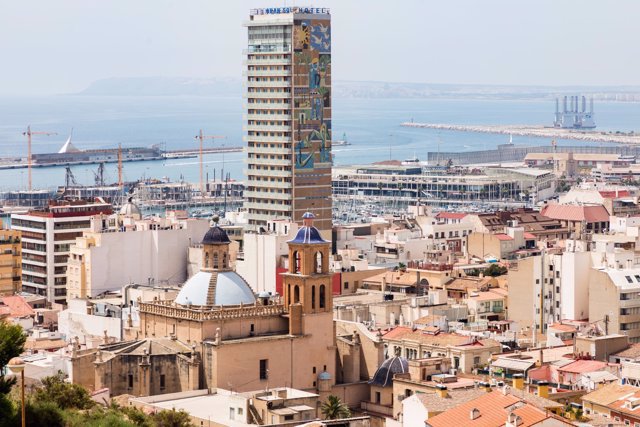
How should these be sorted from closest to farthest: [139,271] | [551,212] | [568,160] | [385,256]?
[139,271] < [385,256] < [551,212] < [568,160]

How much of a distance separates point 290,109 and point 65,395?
161ft

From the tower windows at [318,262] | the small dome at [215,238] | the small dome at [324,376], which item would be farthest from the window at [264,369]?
the small dome at [215,238]

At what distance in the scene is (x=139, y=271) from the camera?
227 feet

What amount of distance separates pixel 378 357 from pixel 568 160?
435 feet

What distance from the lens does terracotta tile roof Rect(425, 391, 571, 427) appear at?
115 ft

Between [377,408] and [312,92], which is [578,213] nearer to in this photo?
[312,92]

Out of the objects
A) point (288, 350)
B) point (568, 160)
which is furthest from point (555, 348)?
point (568, 160)

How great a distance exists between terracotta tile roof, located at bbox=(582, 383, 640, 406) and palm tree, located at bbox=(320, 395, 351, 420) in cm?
538

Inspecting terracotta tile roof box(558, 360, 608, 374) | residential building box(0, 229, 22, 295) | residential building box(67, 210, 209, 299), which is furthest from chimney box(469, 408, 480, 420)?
Answer: residential building box(0, 229, 22, 295)

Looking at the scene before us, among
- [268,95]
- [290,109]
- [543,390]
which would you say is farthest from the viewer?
[268,95]

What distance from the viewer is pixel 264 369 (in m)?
45.1

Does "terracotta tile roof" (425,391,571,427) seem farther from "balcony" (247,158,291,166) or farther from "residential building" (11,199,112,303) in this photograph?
"balcony" (247,158,291,166)

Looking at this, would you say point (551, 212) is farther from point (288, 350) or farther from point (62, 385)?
point (62, 385)

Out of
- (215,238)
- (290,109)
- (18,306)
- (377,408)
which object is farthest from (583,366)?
(290,109)
